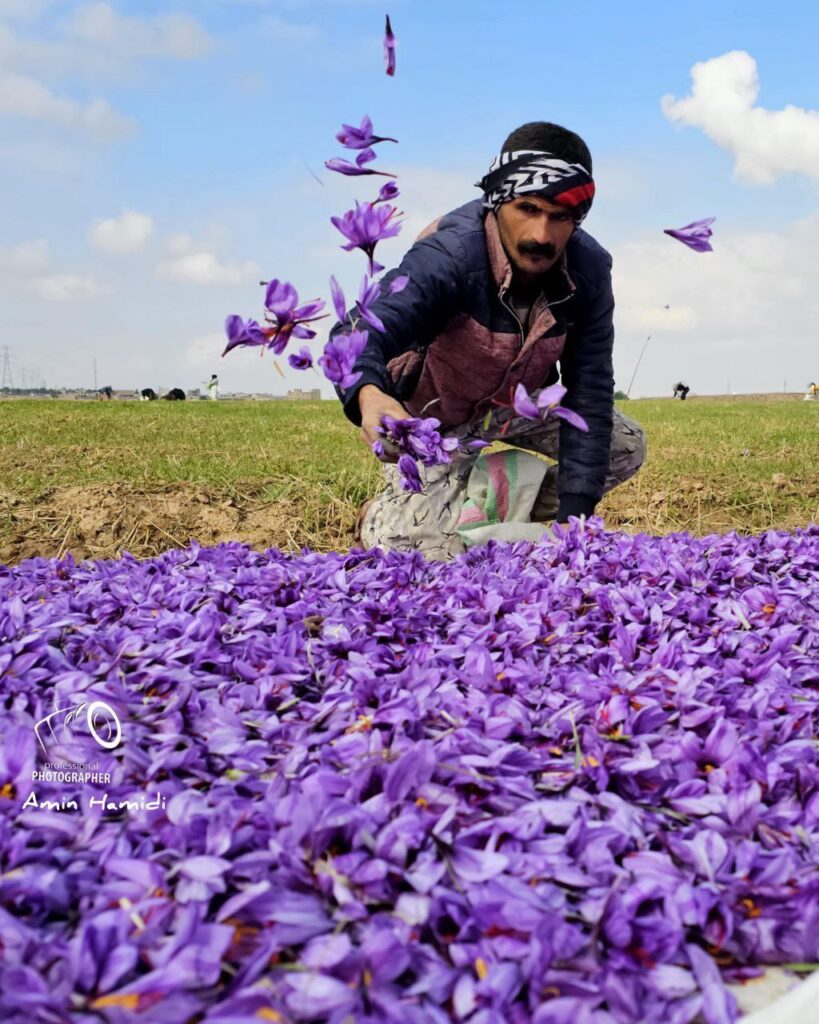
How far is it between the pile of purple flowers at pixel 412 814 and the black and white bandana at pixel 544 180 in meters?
1.32

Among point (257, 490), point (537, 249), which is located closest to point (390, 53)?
point (537, 249)

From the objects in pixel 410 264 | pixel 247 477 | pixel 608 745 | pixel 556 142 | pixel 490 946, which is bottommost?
pixel 490 946

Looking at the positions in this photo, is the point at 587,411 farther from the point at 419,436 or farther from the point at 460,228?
the point at 419,436

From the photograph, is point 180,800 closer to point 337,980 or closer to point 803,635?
point 337,980

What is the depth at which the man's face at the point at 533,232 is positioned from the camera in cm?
290

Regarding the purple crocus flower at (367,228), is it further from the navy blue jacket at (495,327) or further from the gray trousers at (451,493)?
the gray trousers at (451,493)

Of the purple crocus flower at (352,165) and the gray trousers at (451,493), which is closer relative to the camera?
the purple crocus flower at (352,165)

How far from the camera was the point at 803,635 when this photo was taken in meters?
2.24

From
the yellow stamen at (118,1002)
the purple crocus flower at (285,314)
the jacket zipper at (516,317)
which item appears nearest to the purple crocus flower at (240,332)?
the purple crocus flower at (285,314)

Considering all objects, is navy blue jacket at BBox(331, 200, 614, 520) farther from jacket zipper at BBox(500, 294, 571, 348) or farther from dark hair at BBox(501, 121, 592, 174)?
dark hair at BBox(501, 121, 592, 174)

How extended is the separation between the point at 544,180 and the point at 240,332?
140cm

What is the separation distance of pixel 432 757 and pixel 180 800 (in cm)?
38

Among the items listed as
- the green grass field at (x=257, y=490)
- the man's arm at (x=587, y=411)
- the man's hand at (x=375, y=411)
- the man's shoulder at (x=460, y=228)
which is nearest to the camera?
the man's hand at (x=375, y=411)

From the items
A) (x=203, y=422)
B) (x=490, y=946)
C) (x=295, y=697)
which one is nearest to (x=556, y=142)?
(x=295, y=697)
